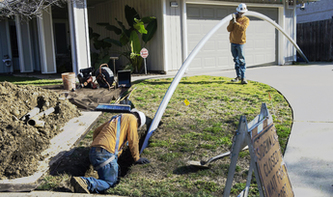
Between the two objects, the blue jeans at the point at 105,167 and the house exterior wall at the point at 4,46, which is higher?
the house exterior wall at the point at 4,46

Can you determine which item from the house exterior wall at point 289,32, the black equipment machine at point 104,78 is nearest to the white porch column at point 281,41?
the house exterior wall at point 289,32

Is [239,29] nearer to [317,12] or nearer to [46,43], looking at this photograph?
[46,43]

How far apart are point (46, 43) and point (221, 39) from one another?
7.57 m

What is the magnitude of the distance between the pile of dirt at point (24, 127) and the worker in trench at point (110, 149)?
0.90 m

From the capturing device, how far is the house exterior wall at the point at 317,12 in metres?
23.3

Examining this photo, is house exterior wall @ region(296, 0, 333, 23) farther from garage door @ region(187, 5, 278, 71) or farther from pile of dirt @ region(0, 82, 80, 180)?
pile of dirt @ region(0, 82, 80, 180)

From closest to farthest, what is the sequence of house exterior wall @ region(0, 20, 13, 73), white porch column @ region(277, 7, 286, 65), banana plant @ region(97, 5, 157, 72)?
banana plant @ region(97, 5, 157, 72)
white porch column @ region(277, 7, 286, 65)
house exterior wall @ region(0, 20, 13, 73)

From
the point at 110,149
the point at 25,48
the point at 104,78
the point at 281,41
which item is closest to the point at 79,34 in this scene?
the point at 104,78

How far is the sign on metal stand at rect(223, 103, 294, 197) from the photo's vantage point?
2.42 meters

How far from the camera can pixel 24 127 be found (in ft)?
16.8

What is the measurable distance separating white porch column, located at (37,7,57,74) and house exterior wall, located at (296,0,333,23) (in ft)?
56.6

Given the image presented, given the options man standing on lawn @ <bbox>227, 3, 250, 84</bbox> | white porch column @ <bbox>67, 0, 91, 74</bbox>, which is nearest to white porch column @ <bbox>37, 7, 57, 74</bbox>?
white porch column @ <bbox>67, 0, 91, 74</bbox>

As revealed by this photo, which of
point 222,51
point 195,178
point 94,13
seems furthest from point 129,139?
point 94,13

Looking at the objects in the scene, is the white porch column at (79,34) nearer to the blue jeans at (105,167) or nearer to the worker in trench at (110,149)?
the worker in trench at (110,149)
